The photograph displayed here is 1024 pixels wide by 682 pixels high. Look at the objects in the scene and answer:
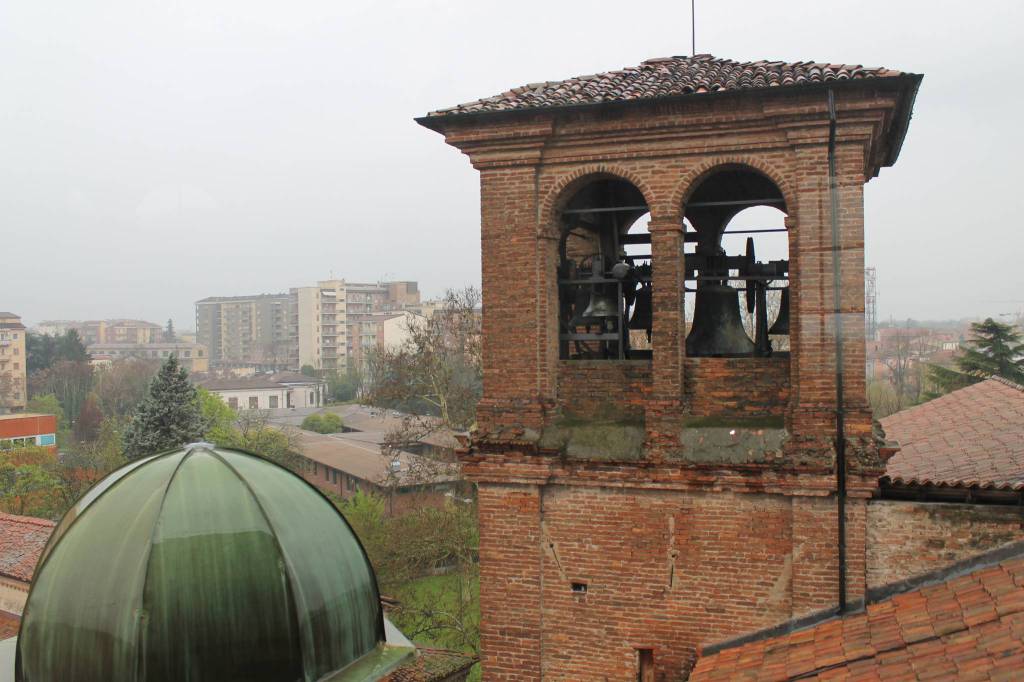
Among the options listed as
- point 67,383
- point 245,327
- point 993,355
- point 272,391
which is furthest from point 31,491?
point 245,327

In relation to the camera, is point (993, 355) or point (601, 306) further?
point (993, 355)

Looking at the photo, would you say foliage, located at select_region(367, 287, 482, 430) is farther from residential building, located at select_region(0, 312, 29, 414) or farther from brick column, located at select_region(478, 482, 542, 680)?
residential building, located at select_region(0, 312, 29, 414)

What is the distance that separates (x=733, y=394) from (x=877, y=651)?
2.64 m

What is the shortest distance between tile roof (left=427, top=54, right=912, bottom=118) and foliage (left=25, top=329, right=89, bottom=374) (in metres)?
82.0

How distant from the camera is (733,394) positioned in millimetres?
8852

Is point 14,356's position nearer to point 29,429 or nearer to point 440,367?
point 29,429

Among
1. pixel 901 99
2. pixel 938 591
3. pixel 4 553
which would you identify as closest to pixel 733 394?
pixel 938 591

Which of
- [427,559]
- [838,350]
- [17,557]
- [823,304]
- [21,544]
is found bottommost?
[427,559]

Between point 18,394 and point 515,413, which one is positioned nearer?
point 515,413

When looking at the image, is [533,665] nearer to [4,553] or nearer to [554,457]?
[554,457]

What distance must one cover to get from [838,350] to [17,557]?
18.9 meters

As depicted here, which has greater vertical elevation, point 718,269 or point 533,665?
point 718,269

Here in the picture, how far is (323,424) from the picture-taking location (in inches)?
2466

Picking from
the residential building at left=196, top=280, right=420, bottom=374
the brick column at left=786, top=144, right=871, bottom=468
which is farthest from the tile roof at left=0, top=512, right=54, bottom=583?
the residential building at left=196, top=280, right=420, bottom=374
